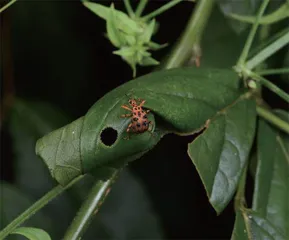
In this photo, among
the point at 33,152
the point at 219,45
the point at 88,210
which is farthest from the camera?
the point at 33,152

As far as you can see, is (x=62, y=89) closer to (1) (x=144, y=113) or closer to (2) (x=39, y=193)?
(2) (x=39, y=193)

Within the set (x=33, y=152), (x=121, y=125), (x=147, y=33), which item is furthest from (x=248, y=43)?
(x=33, y=152)

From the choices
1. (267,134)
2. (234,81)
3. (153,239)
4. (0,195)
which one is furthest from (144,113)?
(153,239)

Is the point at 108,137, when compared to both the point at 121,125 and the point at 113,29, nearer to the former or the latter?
the point at 121,125

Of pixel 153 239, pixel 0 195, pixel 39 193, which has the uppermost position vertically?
pixel 0 195

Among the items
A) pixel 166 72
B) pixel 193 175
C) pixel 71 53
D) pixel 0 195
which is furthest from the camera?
pixel 71 53

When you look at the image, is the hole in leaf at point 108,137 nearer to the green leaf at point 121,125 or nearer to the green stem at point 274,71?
the green leaf at point 121,125

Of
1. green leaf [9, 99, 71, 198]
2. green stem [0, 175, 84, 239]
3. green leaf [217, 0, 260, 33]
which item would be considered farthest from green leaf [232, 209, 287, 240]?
green leaf [9, 99, 71, 198]
